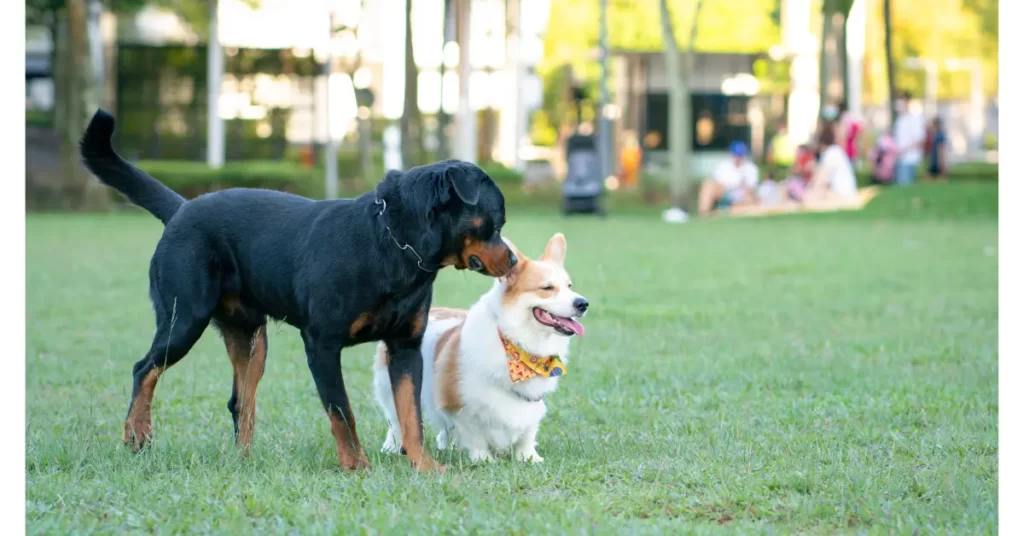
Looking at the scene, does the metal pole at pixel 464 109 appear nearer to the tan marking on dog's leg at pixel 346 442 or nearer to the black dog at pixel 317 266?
the black dog at pixel 317 266

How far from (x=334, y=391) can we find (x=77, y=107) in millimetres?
27830

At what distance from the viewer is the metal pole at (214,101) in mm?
41094

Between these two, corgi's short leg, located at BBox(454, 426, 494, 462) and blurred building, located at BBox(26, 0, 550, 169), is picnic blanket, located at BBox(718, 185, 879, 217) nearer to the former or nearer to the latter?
blurred building, located at BBox(26, 0, 550, 169)

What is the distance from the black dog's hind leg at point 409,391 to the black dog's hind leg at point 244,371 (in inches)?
32.0

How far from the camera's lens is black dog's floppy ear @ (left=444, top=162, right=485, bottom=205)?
5305mm

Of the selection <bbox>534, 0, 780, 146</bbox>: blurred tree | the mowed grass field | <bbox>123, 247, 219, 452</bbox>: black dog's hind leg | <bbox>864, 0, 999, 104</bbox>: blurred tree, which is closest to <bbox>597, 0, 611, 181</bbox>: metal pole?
<bbox>534, 0, 780, 146</bbox>: blurred tree

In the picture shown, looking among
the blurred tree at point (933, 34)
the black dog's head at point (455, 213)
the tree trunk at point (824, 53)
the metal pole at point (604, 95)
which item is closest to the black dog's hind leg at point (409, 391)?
the black dog's head at point (455, 213)

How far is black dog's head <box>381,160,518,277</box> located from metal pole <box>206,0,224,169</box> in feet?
120

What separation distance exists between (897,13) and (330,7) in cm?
2797

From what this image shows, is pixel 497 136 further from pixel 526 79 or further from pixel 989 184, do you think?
pixel 989 184

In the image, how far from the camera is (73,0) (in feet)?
99.6

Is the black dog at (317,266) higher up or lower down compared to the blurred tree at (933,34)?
lower down

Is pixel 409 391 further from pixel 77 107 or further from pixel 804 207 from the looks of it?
pixel 77 107
